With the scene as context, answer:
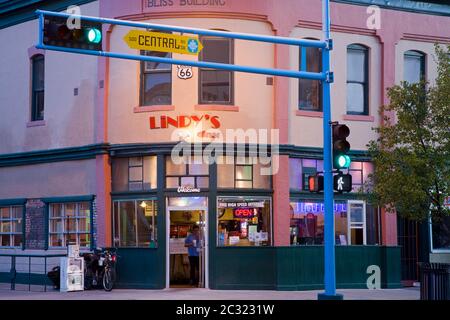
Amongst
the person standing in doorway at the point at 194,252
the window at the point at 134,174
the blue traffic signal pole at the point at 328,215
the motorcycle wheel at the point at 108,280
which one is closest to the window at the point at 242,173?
the person standing in doorway at the point at 194,252

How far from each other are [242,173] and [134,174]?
3.05m

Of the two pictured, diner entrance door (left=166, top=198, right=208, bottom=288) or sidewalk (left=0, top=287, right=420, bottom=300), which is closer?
sidewalk (left=0, top=287, right=420, bottom=300)

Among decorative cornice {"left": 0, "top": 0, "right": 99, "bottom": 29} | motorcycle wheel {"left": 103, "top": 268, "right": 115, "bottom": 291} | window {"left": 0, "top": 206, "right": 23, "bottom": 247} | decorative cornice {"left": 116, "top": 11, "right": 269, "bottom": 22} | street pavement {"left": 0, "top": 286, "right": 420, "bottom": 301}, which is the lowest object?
street pavement {"left": 0, "top": 286, "right": 420, "bottom": 301}

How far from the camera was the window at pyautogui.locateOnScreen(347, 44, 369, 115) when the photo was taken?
25.6 meters

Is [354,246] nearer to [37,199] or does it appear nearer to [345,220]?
[345,220]

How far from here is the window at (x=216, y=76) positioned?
2402 cm

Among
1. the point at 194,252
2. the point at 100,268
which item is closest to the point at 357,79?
the point at 194,252

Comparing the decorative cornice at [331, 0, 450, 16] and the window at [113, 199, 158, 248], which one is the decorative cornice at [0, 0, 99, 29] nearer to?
the window at [113, 199, 158, 248]

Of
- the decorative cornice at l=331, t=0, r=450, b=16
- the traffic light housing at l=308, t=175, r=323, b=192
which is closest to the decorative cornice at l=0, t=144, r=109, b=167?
the traffic light housing at l=308, t=175, r=323, b=192

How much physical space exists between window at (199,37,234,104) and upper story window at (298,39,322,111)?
2.14 meters

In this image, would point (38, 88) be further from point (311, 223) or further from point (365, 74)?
point (365, 74)

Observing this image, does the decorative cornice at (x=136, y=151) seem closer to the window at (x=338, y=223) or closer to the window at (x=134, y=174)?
the window at (x=134, y=174)

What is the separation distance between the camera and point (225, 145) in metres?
23.6

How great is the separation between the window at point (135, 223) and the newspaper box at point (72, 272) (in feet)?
3.80
